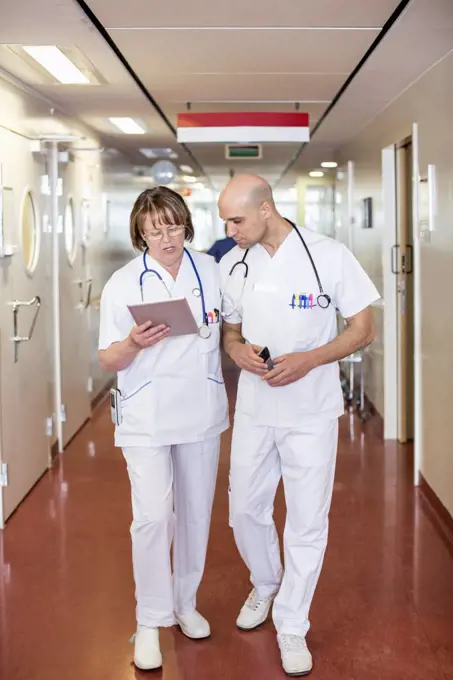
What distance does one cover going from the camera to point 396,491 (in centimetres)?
547

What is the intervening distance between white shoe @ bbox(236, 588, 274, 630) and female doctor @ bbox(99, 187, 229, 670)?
1.27 ft

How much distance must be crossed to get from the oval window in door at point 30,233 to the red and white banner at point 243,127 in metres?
1.07

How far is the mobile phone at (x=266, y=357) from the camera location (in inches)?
119

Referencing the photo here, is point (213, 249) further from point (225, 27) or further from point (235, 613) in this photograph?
point (235, 613)

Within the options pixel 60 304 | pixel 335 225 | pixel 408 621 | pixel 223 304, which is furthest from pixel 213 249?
pixel 335 225

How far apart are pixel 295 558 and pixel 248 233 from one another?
1.12 m

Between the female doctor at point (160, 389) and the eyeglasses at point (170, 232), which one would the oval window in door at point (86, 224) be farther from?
the eyeglasses at point (170, 232)

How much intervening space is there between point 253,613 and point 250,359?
1.07 m

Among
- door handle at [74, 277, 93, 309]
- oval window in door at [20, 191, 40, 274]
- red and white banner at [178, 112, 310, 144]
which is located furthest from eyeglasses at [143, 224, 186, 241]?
door handle at [74, 277, 93, 309]

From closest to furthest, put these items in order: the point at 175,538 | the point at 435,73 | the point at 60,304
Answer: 1. the point at 175,538
2. the point at 435,73
3. the point at 60,304

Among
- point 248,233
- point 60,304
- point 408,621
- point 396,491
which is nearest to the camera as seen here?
point 248,233

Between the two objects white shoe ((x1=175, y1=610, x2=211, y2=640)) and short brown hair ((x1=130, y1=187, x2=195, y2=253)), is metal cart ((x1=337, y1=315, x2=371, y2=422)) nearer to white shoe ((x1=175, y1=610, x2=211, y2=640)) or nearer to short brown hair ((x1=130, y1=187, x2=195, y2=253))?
white shoe ((x1=175, y1=610, x2=211, y2=640))

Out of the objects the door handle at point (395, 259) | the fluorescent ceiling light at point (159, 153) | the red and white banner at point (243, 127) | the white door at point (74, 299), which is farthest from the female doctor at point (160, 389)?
the fluorescent ceiling light at point (159, 153)

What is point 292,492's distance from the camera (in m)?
3.19
